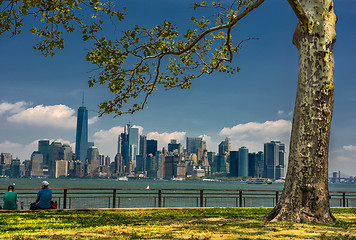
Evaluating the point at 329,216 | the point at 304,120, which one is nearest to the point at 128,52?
the point at 304,120

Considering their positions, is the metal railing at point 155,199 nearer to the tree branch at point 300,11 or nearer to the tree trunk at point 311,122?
the tree trunk at point 311,122

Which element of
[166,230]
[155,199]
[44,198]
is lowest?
[155,199]

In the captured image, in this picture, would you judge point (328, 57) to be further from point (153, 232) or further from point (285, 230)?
point (153, 232)

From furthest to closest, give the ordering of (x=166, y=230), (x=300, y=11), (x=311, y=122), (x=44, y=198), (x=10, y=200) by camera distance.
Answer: (x=10, y=200) < (x=44, y=198) < (x=300, y=11) < (x=311, y=122) < (x=166, y=230)

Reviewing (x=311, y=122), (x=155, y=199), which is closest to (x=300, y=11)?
(x=311, y=122)

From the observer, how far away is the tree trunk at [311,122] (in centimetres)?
1188

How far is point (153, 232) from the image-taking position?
368 inches

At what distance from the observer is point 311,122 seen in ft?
40.1

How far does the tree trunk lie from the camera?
468 inches

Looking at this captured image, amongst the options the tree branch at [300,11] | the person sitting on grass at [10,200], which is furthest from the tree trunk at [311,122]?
the person sitting on grass at [10,200]

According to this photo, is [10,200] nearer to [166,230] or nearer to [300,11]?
[166,230]

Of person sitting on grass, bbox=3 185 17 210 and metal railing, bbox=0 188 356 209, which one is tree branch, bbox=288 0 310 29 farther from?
person sitting on grass, bbox=3 185 17 210

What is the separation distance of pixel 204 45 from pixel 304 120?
8.74 metres

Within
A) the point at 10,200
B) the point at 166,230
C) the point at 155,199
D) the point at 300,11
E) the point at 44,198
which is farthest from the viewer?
the point at 155,199
